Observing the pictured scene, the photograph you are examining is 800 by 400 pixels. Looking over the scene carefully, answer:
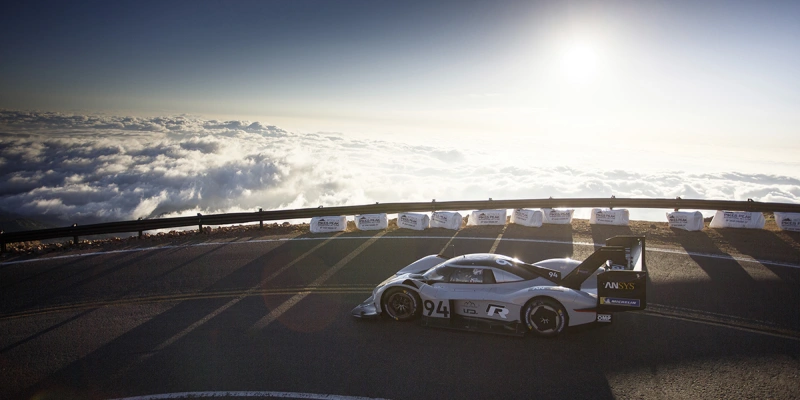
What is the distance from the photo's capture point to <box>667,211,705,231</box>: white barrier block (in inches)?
643

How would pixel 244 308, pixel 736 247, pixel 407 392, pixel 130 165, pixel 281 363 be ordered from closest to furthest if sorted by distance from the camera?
pixel 407 392 → pixel 281 363 → pixel 244 308 → pixel 736 247 → pixel 130 165

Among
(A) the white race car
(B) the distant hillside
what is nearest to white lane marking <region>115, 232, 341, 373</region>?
(A) the white race car

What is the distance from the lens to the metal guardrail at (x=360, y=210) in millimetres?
17781

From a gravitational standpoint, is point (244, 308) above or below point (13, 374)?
above

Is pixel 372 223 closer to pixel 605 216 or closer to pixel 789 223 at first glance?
pixel 605 216

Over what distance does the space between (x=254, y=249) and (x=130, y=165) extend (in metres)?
165

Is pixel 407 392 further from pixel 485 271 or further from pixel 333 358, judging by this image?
pixel 485 271

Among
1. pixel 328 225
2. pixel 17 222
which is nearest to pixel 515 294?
pixel 328 225

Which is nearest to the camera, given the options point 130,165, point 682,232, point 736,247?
point 736,247

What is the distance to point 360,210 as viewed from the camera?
1981cm

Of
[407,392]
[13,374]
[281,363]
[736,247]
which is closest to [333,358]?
[281,363]

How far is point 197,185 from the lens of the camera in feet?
538

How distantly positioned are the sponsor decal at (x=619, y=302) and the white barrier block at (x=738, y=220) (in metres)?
11.7

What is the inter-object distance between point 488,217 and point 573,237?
373cm
